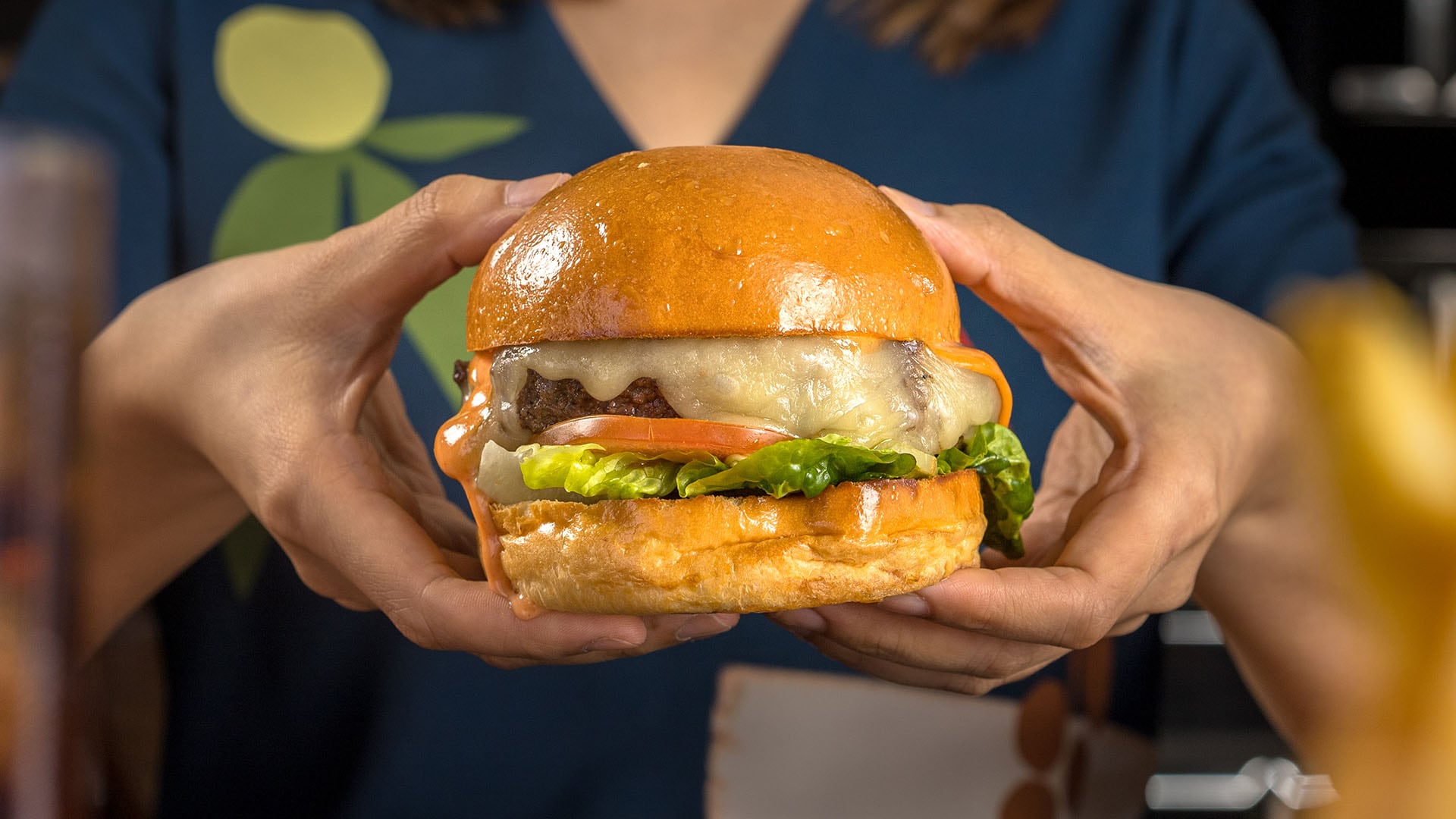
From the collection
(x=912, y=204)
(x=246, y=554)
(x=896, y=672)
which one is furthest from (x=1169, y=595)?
(x=246, y=554)

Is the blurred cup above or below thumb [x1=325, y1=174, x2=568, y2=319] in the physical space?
above

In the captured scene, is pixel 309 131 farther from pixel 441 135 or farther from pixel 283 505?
pixel 283 505

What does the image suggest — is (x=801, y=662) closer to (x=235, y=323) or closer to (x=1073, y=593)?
(x=1073, y=593)

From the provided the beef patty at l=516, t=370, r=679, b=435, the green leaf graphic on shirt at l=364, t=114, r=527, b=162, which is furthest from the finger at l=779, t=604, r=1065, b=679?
the green leaf graphic on shirt at l=364, t=114, r=527, b=162

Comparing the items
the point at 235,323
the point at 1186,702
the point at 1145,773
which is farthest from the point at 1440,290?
the point at 235,323

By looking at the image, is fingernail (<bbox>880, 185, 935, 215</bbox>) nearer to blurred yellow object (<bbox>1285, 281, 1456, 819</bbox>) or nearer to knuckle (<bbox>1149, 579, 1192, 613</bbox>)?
knuckle (<bbox>1149, 579, 1192, 613</bbox>)

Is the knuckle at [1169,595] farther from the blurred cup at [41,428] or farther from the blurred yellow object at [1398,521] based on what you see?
the blurred cup at [41,428]

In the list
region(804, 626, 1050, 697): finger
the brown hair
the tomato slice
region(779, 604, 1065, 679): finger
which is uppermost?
the brown hair
